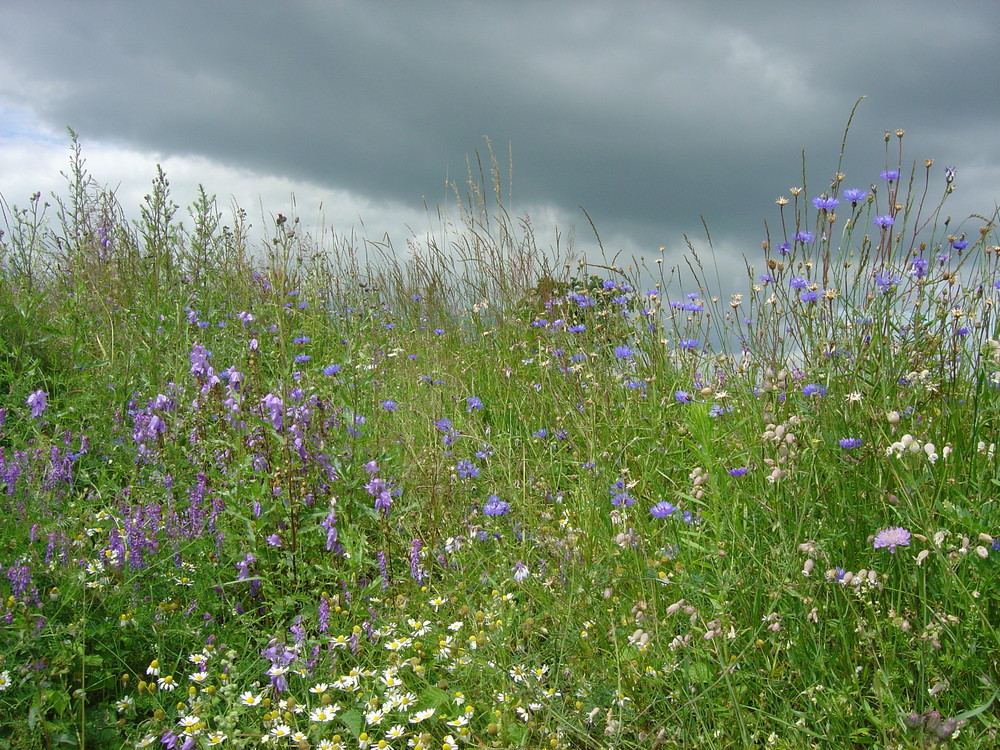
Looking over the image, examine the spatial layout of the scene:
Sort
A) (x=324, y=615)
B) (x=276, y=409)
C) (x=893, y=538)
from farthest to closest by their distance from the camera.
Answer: (x=276, y=409)
(x=324, y=615)
(x=893, y=538)

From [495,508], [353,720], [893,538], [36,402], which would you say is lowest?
[353,720]

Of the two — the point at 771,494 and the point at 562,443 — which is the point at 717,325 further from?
the point at 771,494

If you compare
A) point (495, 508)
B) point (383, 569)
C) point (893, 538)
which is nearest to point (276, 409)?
point (383, 569)

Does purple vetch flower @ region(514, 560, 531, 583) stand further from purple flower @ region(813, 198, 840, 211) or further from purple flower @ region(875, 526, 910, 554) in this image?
purple flower @ region(813, 198, 840, 211)

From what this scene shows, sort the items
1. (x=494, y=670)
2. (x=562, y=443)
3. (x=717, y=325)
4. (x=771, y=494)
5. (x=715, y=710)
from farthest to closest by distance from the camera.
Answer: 1. (x=717, y=325)
2. (x=562, y=443)
3. (x=771, y=494)
4. (x=494, y=670)
5. (x=715, y=710)

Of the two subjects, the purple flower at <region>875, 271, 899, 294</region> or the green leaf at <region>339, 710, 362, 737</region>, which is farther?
the purple flower at <region>875, 271, 899, 294</region>

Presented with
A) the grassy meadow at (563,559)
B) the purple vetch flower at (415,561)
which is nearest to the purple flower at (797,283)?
the grassy meadow at (563,559)

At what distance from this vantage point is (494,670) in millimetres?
1885

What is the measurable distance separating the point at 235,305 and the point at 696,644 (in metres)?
4.74

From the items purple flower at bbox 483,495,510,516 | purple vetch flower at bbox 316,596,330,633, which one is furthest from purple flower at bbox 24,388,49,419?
purple flower at bbox 483,495,510,516

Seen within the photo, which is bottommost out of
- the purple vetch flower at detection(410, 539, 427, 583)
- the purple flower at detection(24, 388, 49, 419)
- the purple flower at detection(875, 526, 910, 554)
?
the purple vetch flower at detection(410, 539, 427, 583)

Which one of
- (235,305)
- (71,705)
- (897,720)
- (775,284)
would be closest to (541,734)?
(897,720)

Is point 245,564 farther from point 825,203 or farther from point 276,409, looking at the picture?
point 825,203

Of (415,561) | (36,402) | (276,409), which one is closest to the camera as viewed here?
(415,561)
